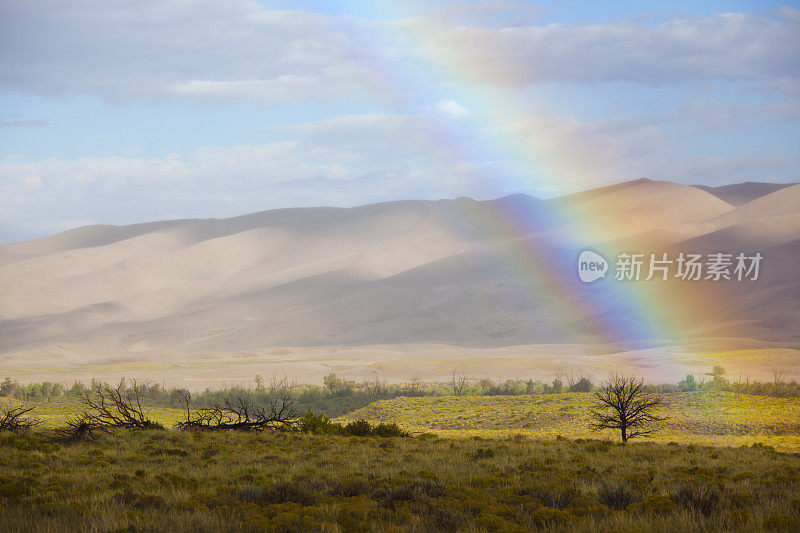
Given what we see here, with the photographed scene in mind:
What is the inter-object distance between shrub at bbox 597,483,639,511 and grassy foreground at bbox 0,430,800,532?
0.01 meters

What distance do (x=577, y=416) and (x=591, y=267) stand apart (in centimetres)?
12408

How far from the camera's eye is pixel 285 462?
48.8ft

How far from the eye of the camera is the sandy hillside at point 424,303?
117125 millimetres

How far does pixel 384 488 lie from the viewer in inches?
418

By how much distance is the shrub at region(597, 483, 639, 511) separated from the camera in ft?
30.6

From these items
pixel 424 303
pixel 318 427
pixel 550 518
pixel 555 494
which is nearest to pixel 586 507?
pixel 555 494

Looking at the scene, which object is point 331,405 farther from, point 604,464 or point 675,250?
point 675,250

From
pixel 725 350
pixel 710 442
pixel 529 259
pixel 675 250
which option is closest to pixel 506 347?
pixel 725 350

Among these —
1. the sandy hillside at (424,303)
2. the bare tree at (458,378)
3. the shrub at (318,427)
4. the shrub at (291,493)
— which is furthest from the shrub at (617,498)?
the sandy hillside at (424,303)

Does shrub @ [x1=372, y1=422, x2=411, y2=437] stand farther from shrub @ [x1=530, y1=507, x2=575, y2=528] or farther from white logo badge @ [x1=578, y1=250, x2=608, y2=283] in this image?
white logo badge @ [x1=578, y1=250, x2=608, y2=283]

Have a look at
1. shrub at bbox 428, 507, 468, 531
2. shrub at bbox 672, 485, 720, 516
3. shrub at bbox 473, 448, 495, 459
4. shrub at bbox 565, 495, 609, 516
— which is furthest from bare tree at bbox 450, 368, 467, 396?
shrub at bbox 428, 507, 468, 531

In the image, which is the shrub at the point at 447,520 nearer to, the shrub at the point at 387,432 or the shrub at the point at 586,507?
the shrub at the point at 586,507

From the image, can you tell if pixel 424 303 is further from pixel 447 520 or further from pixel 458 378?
pixel 447 520

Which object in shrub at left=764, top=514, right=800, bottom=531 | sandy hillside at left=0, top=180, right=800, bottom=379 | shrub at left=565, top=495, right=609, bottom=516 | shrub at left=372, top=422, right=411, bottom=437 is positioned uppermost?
sandy hillside at left=0, top=180, right=800, bottom=379
